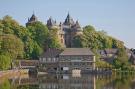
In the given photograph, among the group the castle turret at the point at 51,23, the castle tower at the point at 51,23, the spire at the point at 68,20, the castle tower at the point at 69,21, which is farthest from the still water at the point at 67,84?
the spire at the point at 68,20

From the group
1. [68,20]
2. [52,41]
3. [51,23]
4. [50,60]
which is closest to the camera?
[50,60]

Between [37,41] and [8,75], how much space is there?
3309cm

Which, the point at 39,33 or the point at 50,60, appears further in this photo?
the point at 39,33

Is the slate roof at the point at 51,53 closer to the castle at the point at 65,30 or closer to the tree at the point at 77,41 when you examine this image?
the tree at the point at 77,41

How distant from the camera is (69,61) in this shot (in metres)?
83.7

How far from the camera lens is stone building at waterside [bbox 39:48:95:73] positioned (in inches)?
3273

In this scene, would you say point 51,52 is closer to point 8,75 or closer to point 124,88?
point 8,75

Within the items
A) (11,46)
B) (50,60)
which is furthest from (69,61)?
(11,46)

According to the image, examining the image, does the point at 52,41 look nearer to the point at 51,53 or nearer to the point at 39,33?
the point at 39,33

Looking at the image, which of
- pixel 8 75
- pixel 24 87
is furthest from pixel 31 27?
pixel 24 87

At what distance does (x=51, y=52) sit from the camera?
8656 cm

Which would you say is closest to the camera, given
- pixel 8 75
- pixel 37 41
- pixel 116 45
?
pixel 8 75

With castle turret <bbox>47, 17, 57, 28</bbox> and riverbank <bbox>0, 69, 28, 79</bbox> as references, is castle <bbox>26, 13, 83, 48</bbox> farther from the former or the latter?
riverbank <bbox>0, 69, 28, 79</bbox>

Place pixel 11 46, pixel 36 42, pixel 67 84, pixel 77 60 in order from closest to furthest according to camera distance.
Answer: pixel 67 84
pixel 11 46
pixel 77 60
pixel 36 42
